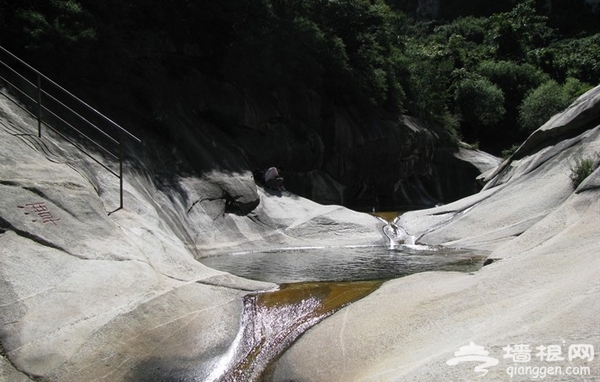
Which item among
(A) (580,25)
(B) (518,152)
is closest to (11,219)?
(B) (518,152)

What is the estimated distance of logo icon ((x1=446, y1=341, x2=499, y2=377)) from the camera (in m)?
4.53

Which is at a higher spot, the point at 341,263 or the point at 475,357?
the point at 475,357

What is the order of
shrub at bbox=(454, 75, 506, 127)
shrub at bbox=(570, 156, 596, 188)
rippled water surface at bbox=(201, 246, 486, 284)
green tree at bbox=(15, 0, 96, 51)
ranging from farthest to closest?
shrub at bbox=(454, 75, 506, 127), green tree at bbox=(15, 0, 96, 51), shrub at bbox=(570, 156, 596, 188), rippled water surface at bbox=(201, 246, 486, 284)

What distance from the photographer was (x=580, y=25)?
60.7 meters

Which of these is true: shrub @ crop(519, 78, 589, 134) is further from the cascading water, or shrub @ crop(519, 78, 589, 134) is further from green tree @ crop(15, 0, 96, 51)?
green tree @ crop(15, 0, 96, 51)

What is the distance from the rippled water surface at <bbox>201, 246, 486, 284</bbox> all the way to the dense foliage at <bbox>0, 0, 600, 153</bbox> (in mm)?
6493

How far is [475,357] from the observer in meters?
4.70

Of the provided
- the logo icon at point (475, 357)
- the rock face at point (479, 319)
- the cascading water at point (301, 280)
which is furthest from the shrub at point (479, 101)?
the logo icon at point (475, 357)

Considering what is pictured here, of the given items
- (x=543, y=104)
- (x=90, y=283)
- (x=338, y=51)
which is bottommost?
(x=90, y=283)

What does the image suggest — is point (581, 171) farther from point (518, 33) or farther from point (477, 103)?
point (518, 33)

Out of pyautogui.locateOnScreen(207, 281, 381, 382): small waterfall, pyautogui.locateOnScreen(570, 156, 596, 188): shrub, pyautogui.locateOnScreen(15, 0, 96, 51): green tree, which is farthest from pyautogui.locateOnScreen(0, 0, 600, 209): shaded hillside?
pyautogui.locateOnScreen(570, 156, 596, 188): shrub

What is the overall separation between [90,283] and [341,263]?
625 centimetres

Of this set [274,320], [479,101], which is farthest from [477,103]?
[274,320]

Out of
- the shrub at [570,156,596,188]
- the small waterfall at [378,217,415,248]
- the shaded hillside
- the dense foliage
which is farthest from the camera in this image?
the small waterfall at [378,217,415,248]
